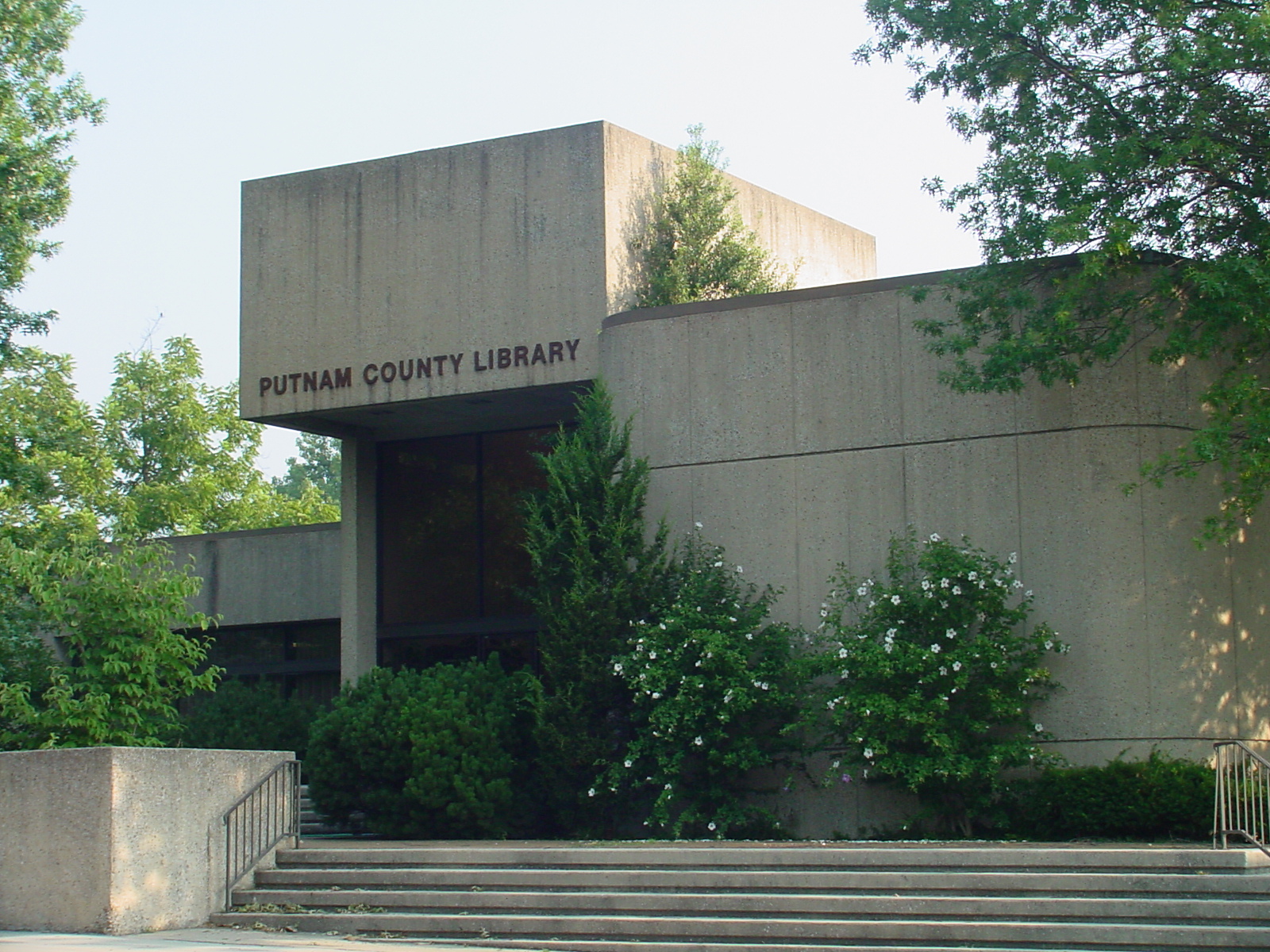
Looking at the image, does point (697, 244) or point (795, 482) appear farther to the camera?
point (697, 244)

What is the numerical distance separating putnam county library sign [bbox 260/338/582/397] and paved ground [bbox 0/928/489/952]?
26.7ft

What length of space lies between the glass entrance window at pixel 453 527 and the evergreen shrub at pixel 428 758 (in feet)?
11.8

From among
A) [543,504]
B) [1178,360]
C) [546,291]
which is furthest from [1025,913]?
[546,291]

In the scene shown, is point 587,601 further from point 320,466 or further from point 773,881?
point 320,466

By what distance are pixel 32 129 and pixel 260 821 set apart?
1583 centimetres

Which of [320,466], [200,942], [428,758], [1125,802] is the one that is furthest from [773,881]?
[320,466]

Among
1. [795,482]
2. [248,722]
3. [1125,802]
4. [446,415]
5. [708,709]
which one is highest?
[446,415]

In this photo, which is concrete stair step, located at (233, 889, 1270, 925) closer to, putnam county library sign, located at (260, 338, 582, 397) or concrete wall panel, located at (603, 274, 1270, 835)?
concrete wall panel, located at (603, 274, 1270, 835)

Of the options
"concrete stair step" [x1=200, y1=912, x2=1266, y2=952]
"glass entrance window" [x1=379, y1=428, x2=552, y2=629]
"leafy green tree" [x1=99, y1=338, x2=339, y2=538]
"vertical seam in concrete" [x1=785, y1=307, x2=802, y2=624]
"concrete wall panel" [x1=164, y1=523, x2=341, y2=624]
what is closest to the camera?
"concrete stair step" [x1=200, y1=912, x2=1266, y2=952]

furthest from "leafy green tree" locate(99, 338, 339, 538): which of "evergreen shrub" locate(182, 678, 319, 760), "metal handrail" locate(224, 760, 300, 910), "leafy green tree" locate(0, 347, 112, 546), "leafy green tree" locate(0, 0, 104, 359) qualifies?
"metal handrail" locate(224, 760, 300, 910)

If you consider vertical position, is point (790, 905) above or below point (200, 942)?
above

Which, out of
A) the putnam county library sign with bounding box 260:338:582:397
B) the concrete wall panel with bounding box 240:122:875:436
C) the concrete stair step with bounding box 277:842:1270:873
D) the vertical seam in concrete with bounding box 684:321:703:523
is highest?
the concrete wall panel with bounding box 240:122:875:436

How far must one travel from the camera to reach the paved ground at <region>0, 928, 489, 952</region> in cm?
1188

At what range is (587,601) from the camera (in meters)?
16.8
